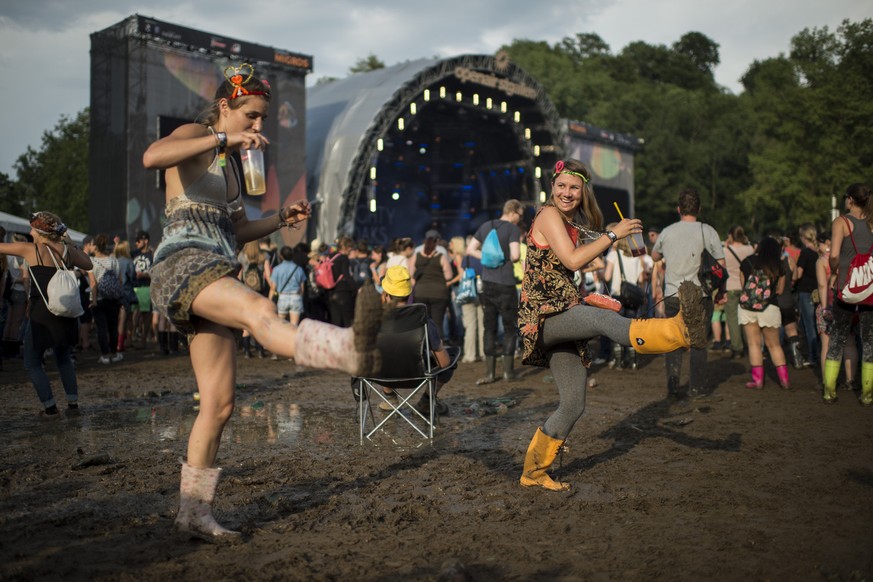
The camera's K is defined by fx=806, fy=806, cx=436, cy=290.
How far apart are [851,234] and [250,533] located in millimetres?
6006

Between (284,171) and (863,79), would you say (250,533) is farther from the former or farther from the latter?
(863,79)

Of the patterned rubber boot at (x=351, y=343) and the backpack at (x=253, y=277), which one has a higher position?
the backpack at (x=253, y=277)

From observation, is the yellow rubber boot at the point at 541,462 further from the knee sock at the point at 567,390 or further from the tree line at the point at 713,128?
the tree line at the point at 713,128

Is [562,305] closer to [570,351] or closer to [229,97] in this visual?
[570,351]

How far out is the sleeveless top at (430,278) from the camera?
11.1 m

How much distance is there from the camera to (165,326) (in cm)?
1309

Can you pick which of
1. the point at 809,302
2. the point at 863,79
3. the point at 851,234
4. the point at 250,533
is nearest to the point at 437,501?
the point at 250,533

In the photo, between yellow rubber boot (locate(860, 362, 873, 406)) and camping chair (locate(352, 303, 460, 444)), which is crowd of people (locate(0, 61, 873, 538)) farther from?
camping chair (locate(352, 303, 460, 444))

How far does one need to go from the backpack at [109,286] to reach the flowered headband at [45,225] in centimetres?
467

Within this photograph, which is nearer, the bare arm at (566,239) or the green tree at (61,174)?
the bare arm at (566,239)

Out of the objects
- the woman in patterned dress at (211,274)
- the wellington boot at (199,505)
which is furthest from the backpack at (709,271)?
the wellington boot at (199,505)

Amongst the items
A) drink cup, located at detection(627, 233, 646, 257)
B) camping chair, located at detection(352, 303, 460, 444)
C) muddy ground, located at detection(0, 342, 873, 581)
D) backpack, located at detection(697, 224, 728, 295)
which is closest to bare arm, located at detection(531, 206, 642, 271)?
drink cup, located at detection(627, 233, 646, 257)

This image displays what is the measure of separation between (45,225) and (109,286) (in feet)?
15.9

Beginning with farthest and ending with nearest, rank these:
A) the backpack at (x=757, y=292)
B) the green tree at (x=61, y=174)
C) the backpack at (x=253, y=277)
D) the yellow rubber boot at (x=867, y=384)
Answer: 1. the green tree at (x=61, y=174)
2. the backpack at (x=253, y=277)
3. the backpack at (x=757, y=292)
4. the yellow rubber boot at (x=867, y=384)
